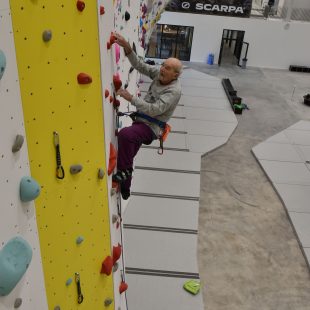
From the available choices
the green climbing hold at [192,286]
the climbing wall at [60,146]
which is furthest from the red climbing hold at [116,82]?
the green climbing hold at [192,286]

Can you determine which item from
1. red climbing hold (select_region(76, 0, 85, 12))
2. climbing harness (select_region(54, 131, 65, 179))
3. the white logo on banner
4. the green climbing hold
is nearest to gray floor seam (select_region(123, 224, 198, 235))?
the green climbing hold

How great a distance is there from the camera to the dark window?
41.7 feet

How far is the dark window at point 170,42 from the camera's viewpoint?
12.7 meters

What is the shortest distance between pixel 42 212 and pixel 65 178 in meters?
0.20

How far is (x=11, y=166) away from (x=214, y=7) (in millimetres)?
12181

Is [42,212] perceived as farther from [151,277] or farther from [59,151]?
[151,277]

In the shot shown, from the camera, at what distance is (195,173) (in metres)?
5.91

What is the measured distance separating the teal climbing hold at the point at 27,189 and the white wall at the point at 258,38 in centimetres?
1171

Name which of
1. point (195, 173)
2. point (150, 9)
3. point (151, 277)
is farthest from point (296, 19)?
point (151, 277)

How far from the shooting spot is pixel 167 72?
302 cm

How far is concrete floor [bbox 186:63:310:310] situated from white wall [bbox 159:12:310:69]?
18.3 feet

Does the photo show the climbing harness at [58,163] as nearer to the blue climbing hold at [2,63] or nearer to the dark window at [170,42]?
the blue climbing hold at [2,63]

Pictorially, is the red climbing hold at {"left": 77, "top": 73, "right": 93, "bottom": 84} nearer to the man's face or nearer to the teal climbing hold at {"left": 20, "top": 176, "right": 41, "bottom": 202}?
the teal climbing hold at {"left": 20, "top": 176, "right": 41, "bottom": 202}

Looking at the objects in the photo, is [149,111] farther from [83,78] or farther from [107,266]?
[107,266]
